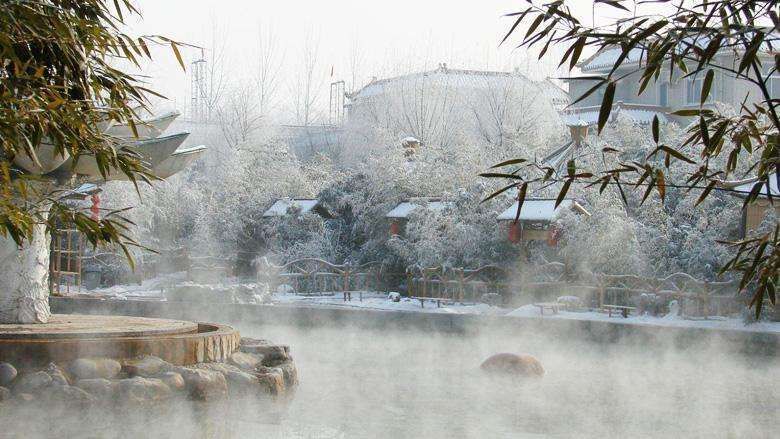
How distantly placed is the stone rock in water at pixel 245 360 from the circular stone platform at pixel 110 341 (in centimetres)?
8

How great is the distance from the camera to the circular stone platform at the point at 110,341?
322 inches

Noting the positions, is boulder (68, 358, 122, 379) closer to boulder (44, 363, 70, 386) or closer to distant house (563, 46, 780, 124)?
boulder (44, 363, 70, 386)

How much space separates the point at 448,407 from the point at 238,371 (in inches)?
80.5

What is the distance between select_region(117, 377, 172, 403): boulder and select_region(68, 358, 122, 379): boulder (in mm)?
154

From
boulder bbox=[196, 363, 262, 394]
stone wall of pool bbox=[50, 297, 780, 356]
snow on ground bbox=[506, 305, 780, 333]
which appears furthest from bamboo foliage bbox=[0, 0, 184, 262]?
snow on ground bbox=[506, 305, 780, 333]

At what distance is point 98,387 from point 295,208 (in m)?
17.0

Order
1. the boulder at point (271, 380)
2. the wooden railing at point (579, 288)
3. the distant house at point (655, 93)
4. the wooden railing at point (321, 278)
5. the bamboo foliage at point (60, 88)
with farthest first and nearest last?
1. the distant house at point (655, 93)
2. the wooden railing at point (321, 278)
3. the wooden railing at point (579, 288)
4. the boulder at point (271, 380)
5. the bamboo foliage at point (60, 88)

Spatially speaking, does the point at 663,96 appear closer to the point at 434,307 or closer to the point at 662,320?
the point at 434,307

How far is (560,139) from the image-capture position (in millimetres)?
28812

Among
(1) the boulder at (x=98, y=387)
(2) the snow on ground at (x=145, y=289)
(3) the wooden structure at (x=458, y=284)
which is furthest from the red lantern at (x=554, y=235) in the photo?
(1) the boulder at (x=98, y=387)

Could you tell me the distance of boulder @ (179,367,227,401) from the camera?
8.66m

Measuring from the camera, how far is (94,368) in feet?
27.0

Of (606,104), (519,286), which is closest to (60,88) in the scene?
(606,104)

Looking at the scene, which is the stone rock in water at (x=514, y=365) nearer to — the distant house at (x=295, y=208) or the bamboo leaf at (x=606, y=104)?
the bamboo leaf at (x=606, y=104)
